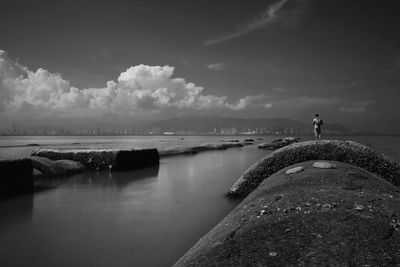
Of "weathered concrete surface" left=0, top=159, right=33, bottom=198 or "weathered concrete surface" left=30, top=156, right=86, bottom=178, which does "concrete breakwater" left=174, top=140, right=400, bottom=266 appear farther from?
"weathered concrete surface" left=30, top=156, right=86, bottom=178

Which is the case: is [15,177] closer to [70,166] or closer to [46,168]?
[46,168]

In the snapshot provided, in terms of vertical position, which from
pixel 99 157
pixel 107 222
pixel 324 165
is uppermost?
pixel 324 165

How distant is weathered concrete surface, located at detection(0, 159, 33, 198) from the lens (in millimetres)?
11236

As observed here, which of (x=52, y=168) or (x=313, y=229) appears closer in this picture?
(x=313, y=229)

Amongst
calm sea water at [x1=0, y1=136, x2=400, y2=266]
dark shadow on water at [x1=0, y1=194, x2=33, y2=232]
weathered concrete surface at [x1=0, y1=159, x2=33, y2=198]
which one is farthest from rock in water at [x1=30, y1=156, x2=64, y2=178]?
dark shadow on water at [x1=0, y1=194, x2=33, y2=232]

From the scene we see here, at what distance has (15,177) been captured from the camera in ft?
39.1

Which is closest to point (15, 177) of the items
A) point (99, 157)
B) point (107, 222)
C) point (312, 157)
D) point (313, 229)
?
point (99, 157)

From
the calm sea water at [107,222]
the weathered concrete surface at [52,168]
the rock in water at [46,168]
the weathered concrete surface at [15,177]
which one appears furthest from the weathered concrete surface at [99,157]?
the weathered concrete surface at [15,177]

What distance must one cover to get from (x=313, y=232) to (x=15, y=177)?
41.2 feet

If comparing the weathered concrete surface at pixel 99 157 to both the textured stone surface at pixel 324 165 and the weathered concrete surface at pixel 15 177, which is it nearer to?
the weathered concrete surface at pixel 15 177

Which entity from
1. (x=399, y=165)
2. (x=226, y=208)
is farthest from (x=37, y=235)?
(x=399, y=165)

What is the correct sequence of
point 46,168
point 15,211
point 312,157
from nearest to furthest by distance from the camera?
point 15,211 → point 312,157 → point 46,168

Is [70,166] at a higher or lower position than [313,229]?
lower

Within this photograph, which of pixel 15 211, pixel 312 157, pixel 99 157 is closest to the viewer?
pixel 15 211
